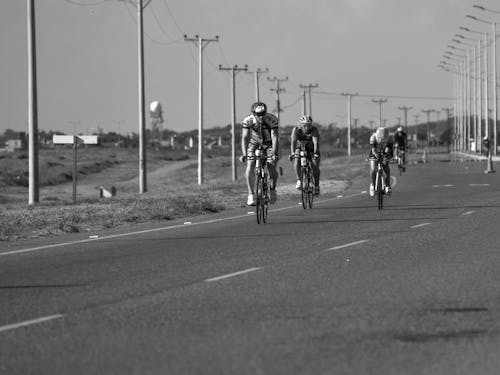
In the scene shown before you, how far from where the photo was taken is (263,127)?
2148 centimetres

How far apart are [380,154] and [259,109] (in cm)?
600

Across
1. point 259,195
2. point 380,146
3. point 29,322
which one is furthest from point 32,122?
point 29,322

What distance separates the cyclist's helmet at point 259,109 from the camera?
21031 mm

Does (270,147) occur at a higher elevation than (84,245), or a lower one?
higher

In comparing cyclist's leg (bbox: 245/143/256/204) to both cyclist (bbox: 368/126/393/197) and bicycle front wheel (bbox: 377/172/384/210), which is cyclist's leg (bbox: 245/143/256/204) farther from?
cyclist (bbox: 368/126/393/197)

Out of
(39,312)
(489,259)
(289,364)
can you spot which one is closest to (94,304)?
(39,312)

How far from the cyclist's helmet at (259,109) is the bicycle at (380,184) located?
488 centimetres

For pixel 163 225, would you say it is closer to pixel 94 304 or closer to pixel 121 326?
pixel 94 304

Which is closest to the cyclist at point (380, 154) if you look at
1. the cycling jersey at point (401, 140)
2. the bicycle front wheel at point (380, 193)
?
the bicycle front wheel at point (380, 193)

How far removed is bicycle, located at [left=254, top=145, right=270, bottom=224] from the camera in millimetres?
21375

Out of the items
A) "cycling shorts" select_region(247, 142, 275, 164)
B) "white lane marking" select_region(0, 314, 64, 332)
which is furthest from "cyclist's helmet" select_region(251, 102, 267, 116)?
"white lane marking" select_region(0, 314, 64, 332)

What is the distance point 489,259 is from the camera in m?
14.3

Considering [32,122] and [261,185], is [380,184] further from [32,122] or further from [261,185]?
[32,122]

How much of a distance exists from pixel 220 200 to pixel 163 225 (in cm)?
988
